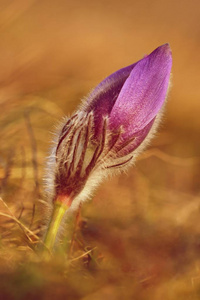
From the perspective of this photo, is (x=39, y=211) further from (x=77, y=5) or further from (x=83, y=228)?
(x=77, y=5)

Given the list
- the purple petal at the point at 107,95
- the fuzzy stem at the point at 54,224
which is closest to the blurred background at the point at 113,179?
the fuzzy stem at the point at 54,224

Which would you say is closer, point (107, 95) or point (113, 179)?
point (107, 95)

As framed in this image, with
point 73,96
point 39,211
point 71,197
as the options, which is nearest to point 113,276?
point 71,197

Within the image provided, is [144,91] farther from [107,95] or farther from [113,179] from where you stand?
[113,179]

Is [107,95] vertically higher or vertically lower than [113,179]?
higher

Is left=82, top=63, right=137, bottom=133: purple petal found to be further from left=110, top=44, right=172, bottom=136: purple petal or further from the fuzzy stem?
the fuzzy stem

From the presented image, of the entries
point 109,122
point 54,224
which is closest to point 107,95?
point 109,122

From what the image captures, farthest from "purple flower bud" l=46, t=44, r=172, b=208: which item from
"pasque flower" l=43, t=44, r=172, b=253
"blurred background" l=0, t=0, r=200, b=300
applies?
"blurred background" l=0, t=0, r=200, b=300
